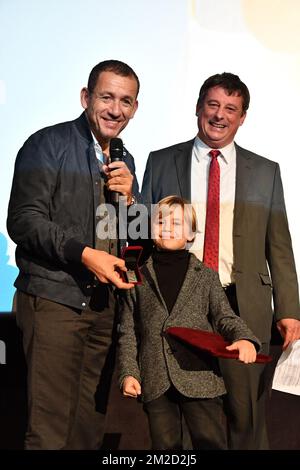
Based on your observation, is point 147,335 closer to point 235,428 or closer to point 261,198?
point 235,428

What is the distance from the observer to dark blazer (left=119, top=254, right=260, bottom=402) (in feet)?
7.80

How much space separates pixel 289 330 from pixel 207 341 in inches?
22.6

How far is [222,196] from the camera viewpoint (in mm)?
2816

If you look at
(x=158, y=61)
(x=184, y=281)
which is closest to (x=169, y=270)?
(x=184, y=281)

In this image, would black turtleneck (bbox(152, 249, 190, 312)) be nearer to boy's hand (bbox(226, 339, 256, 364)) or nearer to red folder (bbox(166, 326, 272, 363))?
red folder (bbox(166, 326, 272, 363))

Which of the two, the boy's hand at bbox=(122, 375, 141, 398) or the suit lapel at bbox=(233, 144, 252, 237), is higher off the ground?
the suit lapel at bbox=(233, 144, 252, 237)

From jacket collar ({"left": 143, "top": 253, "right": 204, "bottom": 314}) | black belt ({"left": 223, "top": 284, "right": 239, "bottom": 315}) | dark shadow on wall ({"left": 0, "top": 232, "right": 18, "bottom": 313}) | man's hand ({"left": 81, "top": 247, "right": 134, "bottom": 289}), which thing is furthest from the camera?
dark shadow on wall ({"left": 0, "top": 232, "right": 18, "bottom": 313})

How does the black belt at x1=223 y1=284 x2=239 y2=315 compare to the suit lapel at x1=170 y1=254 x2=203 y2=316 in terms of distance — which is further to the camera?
the black belt at x1=223 y1=284 x2=239 y2=315

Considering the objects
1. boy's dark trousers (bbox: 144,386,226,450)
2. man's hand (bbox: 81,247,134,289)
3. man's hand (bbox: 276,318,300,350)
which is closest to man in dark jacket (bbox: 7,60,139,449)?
man's hand (bbox: 81,247,134,289)

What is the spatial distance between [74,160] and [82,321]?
505 millimetres

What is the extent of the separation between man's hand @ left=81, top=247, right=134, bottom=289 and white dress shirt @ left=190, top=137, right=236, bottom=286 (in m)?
0.53

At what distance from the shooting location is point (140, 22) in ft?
10.0

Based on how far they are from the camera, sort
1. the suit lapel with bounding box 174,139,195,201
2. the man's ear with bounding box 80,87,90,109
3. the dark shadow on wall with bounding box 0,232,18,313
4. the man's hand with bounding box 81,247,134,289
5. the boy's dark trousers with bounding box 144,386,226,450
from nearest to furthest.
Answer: the man's hand with bounding box 81,247,134,289 → the boy's dark trousers with bounding box 144,386,226,450 → the man's ear with bounding box 80,87,90,109 → the suit lapel with bounding box 174,139,195,201 → the dark shadow on wall with bounding box 0,232,18,313

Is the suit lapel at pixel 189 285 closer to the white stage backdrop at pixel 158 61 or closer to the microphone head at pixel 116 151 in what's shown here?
the microphone head at pixel 116 151
